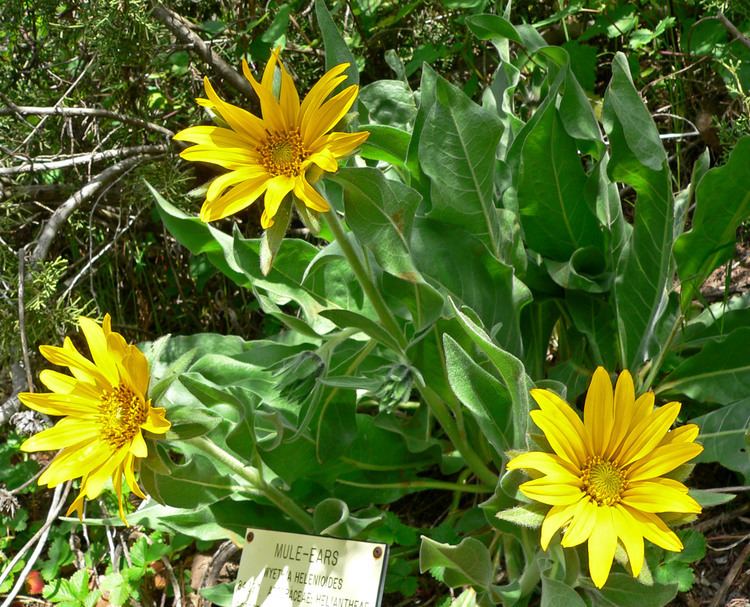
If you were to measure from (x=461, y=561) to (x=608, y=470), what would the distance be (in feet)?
1.16

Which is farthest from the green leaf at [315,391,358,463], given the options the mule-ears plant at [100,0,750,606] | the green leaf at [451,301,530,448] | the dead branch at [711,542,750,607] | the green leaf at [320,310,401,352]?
the dead branch at [711,542,750,607]

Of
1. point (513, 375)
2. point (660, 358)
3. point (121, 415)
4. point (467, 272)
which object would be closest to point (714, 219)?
point (660, 358)

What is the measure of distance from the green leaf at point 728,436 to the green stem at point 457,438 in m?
0.43

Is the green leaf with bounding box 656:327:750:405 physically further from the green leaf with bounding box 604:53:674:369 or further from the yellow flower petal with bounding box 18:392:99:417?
the yellow flower petal with bounding box 18:392:99:417

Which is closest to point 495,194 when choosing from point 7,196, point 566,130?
point 566,130

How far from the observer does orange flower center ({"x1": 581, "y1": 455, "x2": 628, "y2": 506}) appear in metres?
1.25

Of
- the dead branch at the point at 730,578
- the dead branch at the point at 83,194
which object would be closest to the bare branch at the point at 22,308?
the dead branch at the point at 83,194

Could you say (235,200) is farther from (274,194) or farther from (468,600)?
(468,600)

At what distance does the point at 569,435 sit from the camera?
1.27 meters

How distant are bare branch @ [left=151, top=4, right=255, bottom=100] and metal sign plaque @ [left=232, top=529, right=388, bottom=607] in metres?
1.31

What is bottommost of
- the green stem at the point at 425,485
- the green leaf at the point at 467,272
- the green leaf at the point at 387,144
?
the green stem at the point at 425,485

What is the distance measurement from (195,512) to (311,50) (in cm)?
146

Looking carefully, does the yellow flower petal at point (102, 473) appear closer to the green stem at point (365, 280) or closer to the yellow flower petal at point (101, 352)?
the yellow flower petal at point (101, 352)

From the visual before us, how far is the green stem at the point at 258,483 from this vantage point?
1.64 meters
